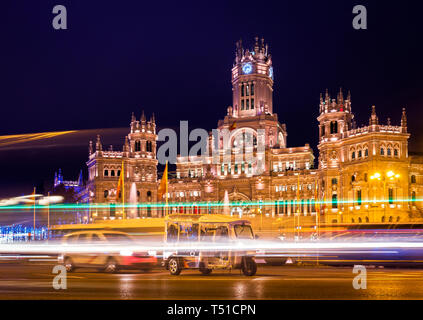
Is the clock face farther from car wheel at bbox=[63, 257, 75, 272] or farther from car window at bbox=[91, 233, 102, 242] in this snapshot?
car wheel at bbox=[63, 257, 75, 272]

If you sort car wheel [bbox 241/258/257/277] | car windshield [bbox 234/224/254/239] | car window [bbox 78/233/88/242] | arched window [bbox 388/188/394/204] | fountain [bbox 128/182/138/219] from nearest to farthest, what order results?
1. car wheel [bbox 241/258/257/277]
2. car windshield [bbox 234/224/254/239]
3. car window [bbox 78/233/88/242]
4. arched window [bbox 388/188/394/204]
5. fountain [bbox 128/182/138/219]

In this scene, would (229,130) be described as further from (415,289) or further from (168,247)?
(415,289)

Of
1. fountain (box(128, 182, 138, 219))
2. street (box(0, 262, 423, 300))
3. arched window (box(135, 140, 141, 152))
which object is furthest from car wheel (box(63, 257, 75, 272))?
arched window (box(135, 140, 141, 152))

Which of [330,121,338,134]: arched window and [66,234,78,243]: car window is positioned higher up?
[330,121,338,134]: arched window

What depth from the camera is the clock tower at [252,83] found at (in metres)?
127

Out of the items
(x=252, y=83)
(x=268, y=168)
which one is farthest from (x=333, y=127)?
(x=252, y=83)

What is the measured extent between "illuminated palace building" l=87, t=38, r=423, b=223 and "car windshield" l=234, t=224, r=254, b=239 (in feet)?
211

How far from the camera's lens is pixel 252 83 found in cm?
12888

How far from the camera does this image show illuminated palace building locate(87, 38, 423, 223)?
90.4 meters

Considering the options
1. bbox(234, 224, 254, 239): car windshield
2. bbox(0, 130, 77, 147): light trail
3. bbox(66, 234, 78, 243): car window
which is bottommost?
bbox(66, 234, 78, 243): car window

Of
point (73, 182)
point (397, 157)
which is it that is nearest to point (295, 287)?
point (397, 157)

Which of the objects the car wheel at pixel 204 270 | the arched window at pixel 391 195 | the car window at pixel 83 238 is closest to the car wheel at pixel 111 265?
the car window at pixel 83 238

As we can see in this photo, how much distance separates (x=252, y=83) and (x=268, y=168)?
2537cm
